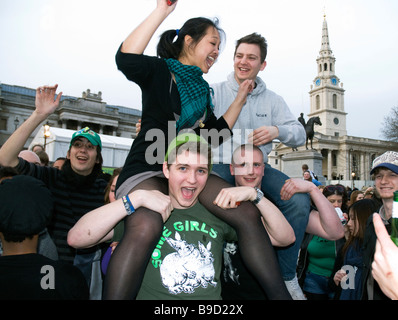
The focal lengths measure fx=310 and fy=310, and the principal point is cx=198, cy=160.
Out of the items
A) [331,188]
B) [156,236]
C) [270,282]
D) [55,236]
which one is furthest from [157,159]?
[331,188]

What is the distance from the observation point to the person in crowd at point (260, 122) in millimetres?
2980

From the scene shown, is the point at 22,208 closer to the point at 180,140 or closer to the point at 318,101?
the point at 180,140

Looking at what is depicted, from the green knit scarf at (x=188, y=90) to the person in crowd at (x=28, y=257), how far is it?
1.13 metres

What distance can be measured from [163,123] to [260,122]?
1450 millimetres

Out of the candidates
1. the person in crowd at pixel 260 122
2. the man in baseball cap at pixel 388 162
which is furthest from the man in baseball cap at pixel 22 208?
the man in baseball cap at pixel 388 162

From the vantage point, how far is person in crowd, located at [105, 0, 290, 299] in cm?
188

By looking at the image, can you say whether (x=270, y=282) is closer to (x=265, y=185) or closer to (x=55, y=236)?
(x=265, y=185)

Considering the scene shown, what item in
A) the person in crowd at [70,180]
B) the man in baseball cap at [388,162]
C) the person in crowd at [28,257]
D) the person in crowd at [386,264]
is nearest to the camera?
the person in crowd at [386,264]

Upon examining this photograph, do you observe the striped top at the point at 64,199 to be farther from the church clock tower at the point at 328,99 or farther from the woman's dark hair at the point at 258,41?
the church clock tower at the point at 328,99

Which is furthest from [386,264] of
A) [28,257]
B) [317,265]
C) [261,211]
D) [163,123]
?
[317,265]

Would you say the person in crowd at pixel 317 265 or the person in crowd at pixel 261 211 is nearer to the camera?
the person in crowd at pixel 261 211

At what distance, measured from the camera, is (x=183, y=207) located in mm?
2422

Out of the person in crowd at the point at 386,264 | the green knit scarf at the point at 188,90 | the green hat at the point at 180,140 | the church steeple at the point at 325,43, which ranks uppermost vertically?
the church steeple at the point at 325,43
